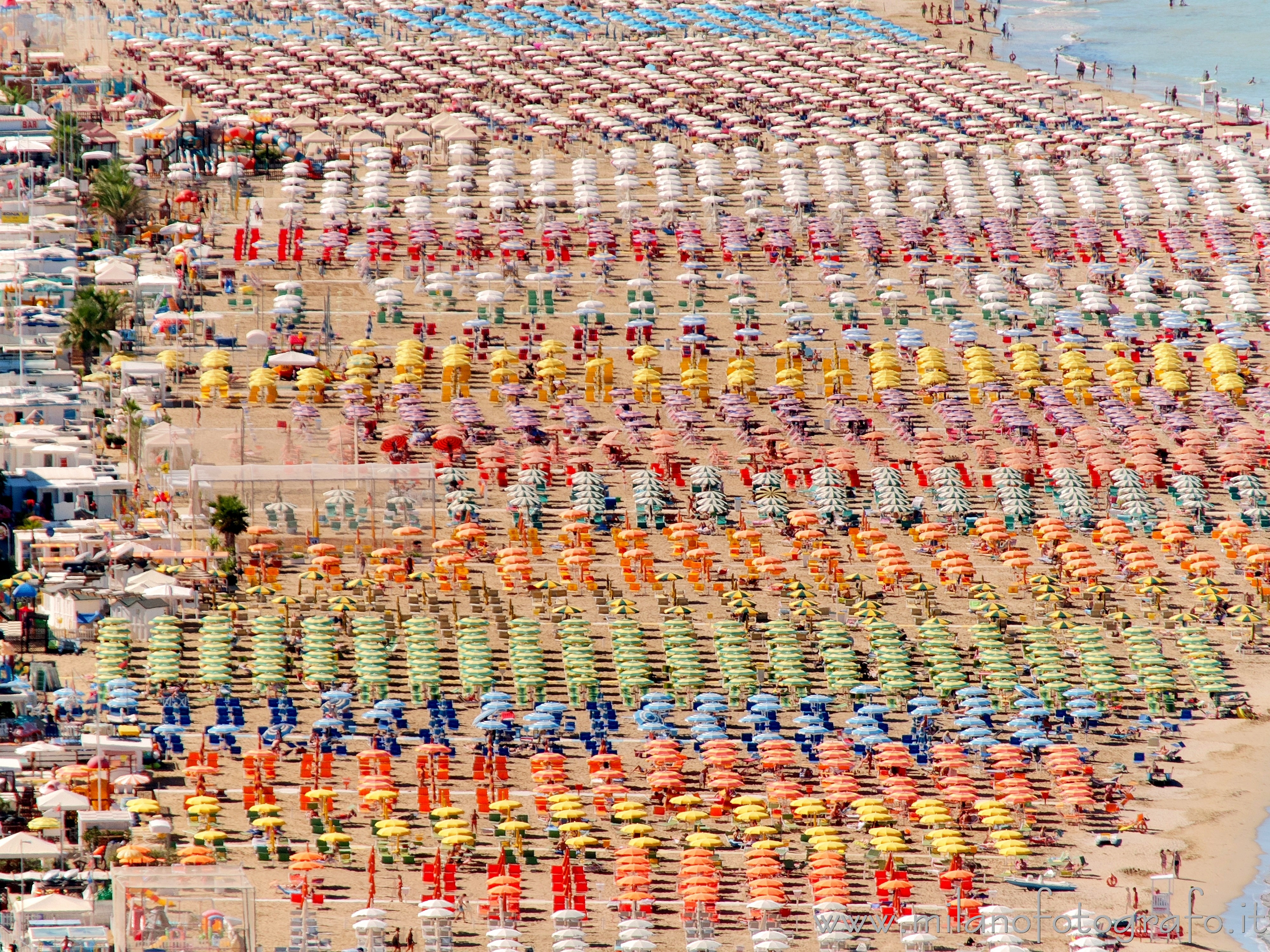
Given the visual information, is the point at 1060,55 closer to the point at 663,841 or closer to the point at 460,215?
the point at 460,215

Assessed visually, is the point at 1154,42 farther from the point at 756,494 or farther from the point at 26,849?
the point at 26,849

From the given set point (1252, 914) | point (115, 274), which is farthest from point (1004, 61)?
point (1252, 914)

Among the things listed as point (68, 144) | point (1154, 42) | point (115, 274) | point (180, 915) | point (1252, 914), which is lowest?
point (1252, 914)

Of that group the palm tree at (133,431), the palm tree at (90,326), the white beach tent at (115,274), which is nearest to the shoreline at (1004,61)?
the white beach tent at (115,274)

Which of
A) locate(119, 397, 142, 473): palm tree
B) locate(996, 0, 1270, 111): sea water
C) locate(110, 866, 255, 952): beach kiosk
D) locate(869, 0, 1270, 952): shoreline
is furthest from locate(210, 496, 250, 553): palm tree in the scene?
locate(996, 0, 1270, 111): sea water

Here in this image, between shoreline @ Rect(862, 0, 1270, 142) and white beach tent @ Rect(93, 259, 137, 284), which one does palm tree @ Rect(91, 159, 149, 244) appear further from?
shoreline @ Rect(862, 0, 1270, 142)

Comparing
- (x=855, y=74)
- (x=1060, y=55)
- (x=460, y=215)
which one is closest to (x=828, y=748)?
(x=460, y=215)
